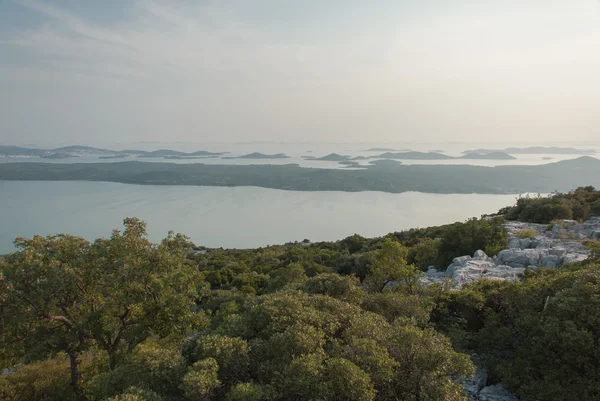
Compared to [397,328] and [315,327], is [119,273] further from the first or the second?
[397,328]

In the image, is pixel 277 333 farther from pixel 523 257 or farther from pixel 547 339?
pixel 523 257

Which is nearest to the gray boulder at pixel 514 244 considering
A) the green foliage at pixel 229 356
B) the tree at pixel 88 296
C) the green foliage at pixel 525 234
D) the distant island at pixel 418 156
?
the green foliage at pixel 525 234

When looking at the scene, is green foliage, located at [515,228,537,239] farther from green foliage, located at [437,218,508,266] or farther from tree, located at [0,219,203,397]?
tree, located at [0,219,203,397]

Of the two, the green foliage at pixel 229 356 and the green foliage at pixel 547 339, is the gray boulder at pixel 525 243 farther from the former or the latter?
the green foliage at pixel 229 356

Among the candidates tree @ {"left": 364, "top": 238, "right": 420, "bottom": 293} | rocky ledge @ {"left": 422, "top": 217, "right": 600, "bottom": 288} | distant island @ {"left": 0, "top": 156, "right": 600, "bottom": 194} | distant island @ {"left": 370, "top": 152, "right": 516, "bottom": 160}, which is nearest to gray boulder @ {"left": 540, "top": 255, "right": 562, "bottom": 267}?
rocky ledge @ {"left": 422, "top": 217, "right": 600, "bottom": 288}

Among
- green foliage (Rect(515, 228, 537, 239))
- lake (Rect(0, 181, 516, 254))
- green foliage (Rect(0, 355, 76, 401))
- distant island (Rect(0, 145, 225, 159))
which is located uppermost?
distant island (Rect(0, 145, 225, 159))

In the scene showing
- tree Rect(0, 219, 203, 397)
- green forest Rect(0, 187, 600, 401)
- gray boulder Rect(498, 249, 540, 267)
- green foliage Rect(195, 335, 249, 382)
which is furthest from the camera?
gray boulder Rect(498, 249, 540, 267)
